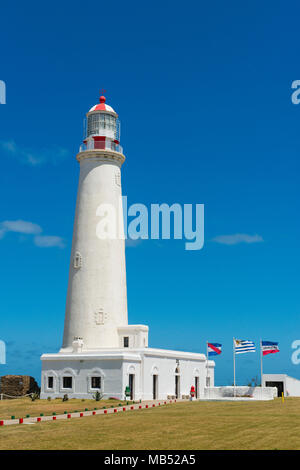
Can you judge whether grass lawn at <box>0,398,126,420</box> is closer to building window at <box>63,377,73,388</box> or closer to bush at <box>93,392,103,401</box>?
bush at <box>93,392,103,401</box>

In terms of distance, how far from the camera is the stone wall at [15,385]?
2071 inches

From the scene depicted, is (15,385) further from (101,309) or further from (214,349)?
(214,349)

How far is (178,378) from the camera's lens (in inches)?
2135

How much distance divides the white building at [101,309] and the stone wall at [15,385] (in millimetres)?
3045

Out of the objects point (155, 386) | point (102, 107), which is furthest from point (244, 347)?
point (102, 107)

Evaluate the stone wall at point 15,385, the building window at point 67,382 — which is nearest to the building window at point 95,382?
the building window at point 67,382

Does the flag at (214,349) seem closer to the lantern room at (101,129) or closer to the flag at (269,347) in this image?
the flag at (269,347)

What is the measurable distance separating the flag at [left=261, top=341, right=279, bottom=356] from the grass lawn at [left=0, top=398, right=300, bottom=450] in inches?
741

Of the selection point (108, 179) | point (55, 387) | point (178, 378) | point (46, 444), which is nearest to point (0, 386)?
point (55, 387)

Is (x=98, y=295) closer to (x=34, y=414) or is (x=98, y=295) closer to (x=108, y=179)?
(x=108, y=179)

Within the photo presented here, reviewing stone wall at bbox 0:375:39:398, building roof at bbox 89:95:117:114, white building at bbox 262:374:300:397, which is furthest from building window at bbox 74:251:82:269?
white building at bbox 262:374:300:397

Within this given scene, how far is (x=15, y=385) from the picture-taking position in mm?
52781
